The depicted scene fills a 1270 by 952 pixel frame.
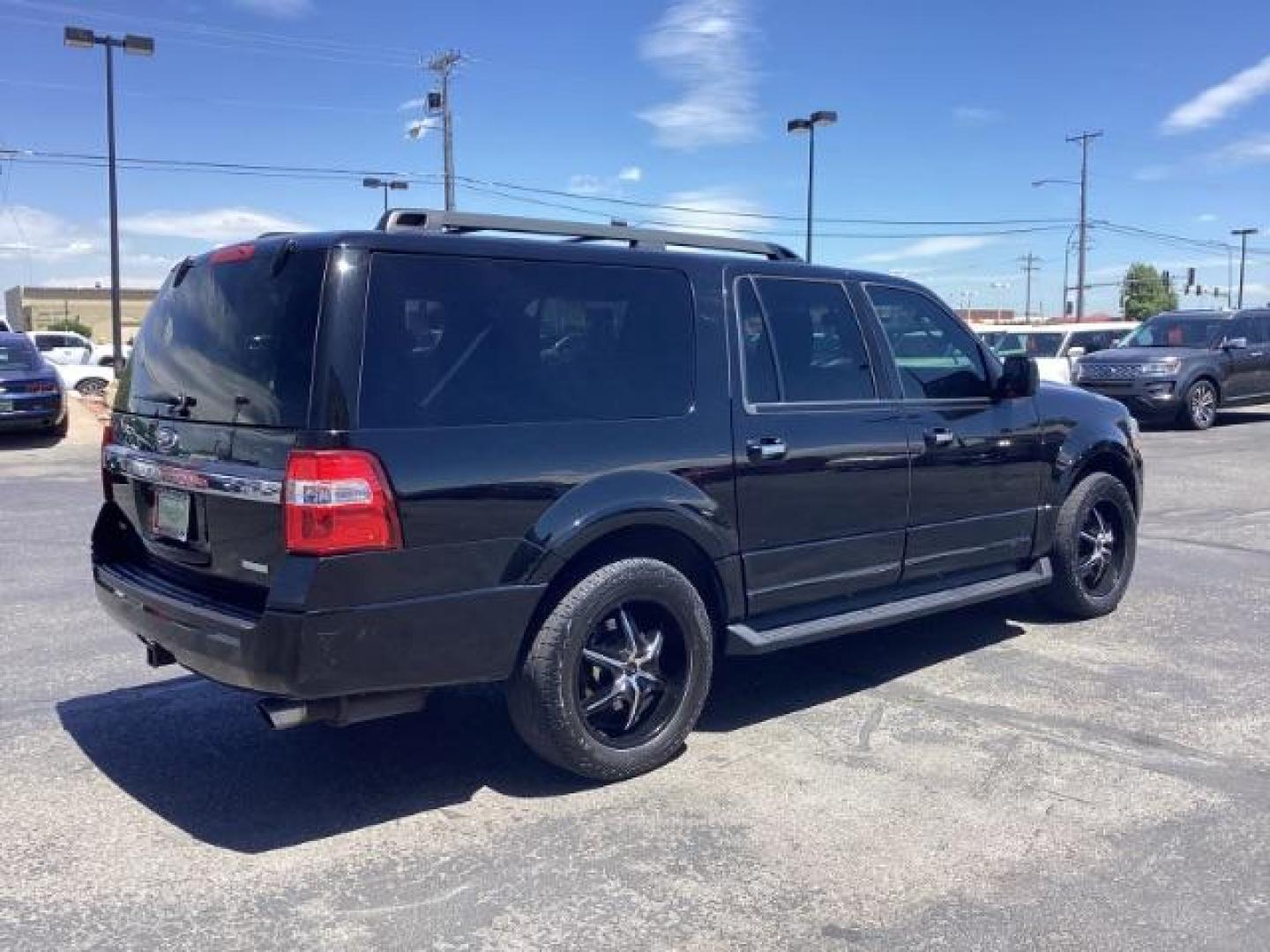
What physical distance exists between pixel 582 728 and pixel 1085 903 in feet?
5.53

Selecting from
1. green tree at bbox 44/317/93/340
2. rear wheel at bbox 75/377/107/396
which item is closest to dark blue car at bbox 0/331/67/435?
rear wheel at bbox 75/377/107/396

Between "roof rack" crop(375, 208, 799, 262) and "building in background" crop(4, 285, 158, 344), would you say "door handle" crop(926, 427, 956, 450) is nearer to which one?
"roof rack" crop(375, 208, 799, 262)

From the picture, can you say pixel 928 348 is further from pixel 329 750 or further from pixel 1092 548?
pixel 329 750

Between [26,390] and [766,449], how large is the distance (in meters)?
13.6

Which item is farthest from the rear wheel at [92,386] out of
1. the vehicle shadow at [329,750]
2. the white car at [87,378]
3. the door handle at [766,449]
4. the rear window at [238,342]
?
the door handle at [766,449]

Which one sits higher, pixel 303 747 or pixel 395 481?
pixel 395 481

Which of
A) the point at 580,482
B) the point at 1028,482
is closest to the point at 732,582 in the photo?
the point at 580,482

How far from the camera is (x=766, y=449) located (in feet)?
15.1

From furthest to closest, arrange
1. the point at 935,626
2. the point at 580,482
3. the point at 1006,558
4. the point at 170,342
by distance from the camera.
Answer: the point at 935,626 → the point at 1006,558 → the point at 170,342 → the point at 580,482

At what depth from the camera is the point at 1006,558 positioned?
588 centimetres

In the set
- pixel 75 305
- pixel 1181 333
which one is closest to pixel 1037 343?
pixel 1181 333

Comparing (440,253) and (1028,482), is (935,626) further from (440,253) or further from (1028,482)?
(440,253)

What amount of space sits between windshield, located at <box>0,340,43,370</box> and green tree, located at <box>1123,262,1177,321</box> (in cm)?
9545

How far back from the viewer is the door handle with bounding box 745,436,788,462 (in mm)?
4543
